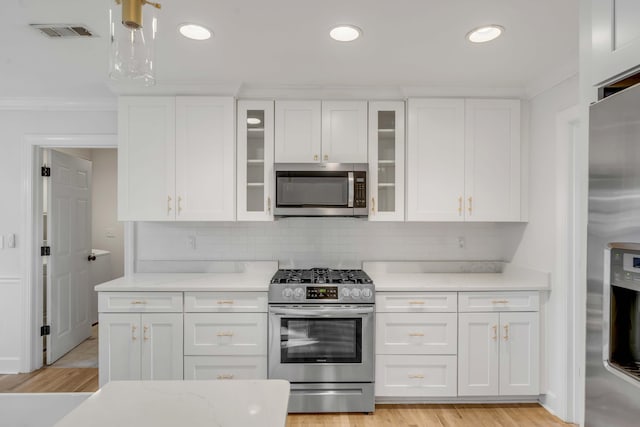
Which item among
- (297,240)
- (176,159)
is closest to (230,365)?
(297,240)

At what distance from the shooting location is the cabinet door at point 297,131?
2.95 meters

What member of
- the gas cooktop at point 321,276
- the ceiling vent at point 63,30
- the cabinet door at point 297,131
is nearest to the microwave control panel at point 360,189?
the cabinet door at point 297,131

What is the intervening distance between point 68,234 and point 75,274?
439mm

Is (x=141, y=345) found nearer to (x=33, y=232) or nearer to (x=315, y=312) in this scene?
(x=315, y=312)

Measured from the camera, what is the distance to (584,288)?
3.88ft

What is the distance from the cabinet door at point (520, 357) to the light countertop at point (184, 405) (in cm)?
221

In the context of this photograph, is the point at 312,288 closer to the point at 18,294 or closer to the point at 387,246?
the point at 387,246

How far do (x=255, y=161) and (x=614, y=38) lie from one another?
2.32 metres

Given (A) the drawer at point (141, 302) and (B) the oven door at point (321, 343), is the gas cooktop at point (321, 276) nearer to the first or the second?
(B) the oven door at point (321, 343)

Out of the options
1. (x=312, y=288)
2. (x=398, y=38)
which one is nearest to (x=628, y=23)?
(x=398, y=38)

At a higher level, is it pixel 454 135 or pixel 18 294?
pixel 454 135

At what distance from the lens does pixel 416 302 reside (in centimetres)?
272

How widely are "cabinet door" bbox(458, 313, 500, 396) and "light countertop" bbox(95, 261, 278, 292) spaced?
1456 millimetres

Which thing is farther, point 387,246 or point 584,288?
point 387,246
